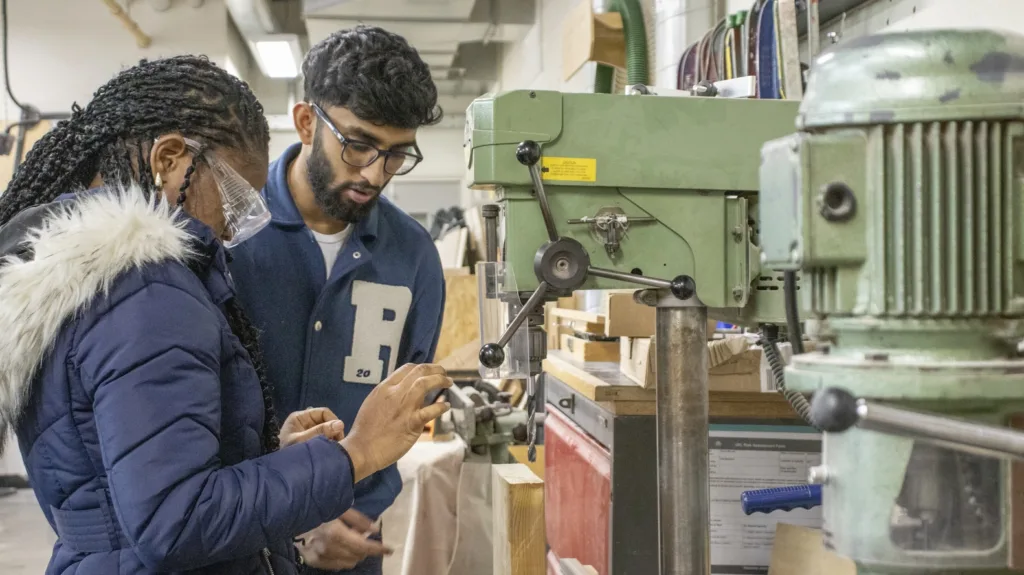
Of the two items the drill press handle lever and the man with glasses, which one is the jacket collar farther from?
the drill press handle lever

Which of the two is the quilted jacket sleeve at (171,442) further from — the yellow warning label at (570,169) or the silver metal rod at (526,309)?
the yellow warning label at (570,169)

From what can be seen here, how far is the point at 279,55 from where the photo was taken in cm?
577

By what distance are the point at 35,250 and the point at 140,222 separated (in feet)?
0.37

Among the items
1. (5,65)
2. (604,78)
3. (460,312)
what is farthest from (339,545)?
(5,65)

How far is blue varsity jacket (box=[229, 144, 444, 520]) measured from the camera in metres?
1.51

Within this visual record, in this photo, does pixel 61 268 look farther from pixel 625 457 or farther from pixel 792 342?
pixel 625 457

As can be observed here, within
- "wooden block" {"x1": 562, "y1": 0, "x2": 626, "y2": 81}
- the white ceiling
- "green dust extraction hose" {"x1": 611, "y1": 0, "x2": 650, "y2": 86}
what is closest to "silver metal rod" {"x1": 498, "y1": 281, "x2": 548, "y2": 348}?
"green dust extraction hose" {"x1": 611, "y1": 0, "x2": 650, "y2": 86}

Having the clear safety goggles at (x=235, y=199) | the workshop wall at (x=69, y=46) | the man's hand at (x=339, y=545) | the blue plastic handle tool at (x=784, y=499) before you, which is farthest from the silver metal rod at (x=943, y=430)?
the workshop wall at (x=69, y=46)

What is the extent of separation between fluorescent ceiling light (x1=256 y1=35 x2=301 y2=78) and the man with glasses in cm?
412

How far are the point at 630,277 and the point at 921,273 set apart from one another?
0.46 m

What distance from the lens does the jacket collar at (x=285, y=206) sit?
154cm

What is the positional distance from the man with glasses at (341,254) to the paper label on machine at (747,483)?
603mm

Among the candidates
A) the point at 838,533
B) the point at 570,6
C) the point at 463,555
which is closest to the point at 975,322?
the point at 838,533

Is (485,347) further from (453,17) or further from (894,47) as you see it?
(453,17)
